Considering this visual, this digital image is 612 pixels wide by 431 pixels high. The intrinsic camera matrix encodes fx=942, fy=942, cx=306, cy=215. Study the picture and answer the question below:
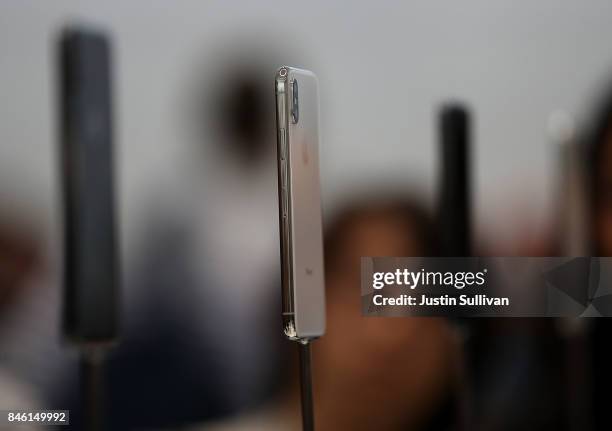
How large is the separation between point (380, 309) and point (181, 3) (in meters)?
0.84

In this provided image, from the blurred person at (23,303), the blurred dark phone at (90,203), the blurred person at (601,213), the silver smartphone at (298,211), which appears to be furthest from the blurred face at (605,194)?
the blurred person at (23,303)

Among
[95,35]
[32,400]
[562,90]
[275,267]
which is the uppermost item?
[95,35]

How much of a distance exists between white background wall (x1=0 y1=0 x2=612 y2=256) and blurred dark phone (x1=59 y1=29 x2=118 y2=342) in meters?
0.09

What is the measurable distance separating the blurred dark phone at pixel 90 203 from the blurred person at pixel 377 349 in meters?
0.46

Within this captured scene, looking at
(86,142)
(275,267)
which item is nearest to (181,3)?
(86,142)

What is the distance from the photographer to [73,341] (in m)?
2.04

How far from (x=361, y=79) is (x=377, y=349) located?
1.98 feet

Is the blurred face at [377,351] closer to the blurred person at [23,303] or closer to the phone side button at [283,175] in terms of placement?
the phone side button at [283,175]

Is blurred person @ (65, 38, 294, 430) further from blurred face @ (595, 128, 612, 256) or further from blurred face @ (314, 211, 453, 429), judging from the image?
blurred face @ (595, 128, 612, 256)

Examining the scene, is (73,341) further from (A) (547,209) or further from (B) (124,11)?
(A) (547,209)

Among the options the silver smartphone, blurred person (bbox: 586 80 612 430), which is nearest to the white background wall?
blurred person (bbox: 586 80 612 430)

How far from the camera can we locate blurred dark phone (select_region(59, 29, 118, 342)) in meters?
2.02

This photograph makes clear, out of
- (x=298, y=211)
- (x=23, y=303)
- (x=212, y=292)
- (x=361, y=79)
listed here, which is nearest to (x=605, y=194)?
(x=361, y=79)

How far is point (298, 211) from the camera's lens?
179 centimetres
